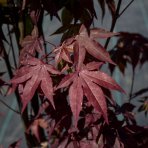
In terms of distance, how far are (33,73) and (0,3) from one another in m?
0.31

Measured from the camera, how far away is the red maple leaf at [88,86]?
28.1 inches

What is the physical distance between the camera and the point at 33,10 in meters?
0.89

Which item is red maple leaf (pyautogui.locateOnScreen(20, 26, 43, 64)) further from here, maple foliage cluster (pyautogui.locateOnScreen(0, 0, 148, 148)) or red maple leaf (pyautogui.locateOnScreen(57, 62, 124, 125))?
red maple leaf (pyautogui.locateOnScreen(57, 62, 124, 125))

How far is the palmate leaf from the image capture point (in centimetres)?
76

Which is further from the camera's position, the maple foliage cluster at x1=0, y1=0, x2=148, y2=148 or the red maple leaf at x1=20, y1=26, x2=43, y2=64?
the red maple leaf at x1=20, y1=26, x2=43, y2=64

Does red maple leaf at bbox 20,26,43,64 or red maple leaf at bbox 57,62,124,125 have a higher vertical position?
red maple leaf at bbox 20,26,43,64

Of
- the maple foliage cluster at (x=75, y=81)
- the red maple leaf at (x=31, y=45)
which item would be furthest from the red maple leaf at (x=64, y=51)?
Result: the red maple leaf at (x=31, y=45)

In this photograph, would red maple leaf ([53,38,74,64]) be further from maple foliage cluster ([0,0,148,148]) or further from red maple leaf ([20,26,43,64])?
red maple leaf ([20,26,43,64])

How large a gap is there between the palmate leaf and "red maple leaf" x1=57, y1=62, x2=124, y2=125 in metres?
0.04

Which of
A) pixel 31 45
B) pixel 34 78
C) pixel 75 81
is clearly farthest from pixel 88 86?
pixel 31 45

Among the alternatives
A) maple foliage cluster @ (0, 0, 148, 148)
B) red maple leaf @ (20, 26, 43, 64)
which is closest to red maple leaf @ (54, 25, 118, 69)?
maple foliage cluster @ (0, 0, 148, 148)

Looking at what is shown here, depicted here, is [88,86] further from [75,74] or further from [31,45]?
[31,45]

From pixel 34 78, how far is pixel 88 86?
134 mm

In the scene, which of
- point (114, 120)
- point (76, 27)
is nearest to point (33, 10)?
point (76, 27)
